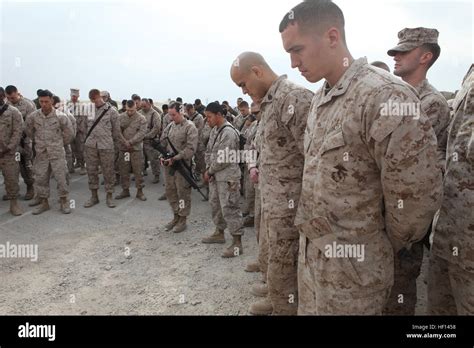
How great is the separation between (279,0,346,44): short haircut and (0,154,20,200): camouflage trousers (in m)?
6.53

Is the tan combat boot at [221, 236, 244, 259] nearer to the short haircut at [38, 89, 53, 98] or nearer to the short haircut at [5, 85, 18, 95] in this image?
the short haircut at [38, 89, 53, 98]

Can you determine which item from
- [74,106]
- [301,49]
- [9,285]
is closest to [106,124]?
[74,106]

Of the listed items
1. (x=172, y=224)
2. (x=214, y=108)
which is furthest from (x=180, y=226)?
(x=214, y=108)

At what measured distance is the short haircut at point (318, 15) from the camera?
1.58m

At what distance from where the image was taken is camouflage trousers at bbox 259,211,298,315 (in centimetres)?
247

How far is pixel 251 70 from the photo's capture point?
8.92 feet

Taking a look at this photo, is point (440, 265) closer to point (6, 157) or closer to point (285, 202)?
point (285, 202)

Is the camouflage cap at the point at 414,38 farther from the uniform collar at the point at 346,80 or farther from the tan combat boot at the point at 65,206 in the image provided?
the tan combat boot at the point at 65,206

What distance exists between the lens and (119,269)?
4309 millimetres

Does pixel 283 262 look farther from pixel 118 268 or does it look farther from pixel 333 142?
pixel 118 268

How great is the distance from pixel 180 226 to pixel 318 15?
15.2ft

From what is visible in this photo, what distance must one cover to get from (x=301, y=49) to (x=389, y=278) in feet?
3.91

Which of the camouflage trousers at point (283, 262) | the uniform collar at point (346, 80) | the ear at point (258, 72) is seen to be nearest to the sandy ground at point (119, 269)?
the camouflage trousers at point (283, 262)

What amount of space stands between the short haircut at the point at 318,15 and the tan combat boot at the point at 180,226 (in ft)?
14.9
